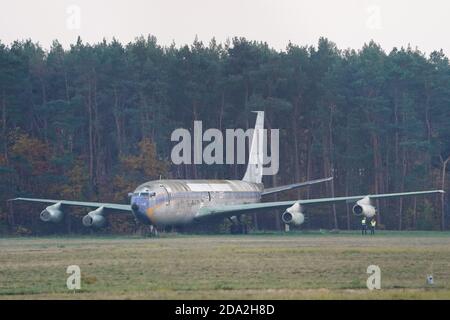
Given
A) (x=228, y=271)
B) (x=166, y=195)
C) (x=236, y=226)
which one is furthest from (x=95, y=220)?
(x=228, y=271)

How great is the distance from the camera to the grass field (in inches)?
989

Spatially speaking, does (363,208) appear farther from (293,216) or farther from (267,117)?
(267,117)

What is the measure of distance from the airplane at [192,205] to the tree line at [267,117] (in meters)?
17.9

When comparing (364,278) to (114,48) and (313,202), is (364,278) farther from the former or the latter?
(114,48)

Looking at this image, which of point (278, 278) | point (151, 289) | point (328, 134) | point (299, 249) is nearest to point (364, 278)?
point (278, 278)

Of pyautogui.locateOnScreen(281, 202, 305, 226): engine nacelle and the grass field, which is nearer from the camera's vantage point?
the grass field

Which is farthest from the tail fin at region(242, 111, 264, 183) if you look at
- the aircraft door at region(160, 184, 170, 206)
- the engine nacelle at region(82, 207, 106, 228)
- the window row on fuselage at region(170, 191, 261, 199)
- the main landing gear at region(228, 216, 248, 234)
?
the aircraft door at region(160, 184, 170, 206)

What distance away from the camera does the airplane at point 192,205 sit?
59.5 m

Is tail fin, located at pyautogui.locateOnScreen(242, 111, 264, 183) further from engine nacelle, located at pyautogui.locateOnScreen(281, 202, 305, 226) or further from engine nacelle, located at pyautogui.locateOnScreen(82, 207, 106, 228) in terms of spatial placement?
engine nacelle, located at pyautogui.locateOnScreen(82, 207, 106, 228)

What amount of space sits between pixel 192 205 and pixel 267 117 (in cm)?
2722

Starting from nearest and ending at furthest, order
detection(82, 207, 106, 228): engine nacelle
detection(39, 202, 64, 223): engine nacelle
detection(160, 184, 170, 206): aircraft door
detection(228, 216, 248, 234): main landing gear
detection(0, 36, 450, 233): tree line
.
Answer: detection(160, 184, 170, 206): aircraft door → detection(82, 207, 106, 228): engine nacelle → detection(39, 202, 64, 223): engine nacelle → detection(228, 216, 248, 234): main landing gear → detection(0, 36, 450, 233): tree line

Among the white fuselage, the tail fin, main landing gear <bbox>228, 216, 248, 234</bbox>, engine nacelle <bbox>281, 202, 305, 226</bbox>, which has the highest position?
the tail fin

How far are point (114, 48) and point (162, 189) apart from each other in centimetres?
4567

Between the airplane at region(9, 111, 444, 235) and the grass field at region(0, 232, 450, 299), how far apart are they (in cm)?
1163
